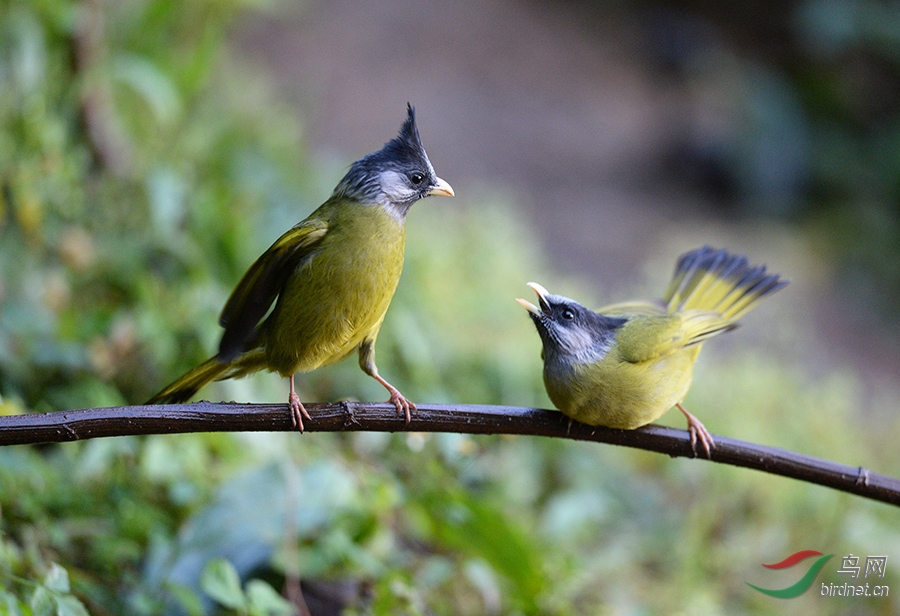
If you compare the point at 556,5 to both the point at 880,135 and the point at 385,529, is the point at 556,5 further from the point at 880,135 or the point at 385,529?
the point at 385,529

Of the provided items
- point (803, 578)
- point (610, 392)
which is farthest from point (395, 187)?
point (803, 578)

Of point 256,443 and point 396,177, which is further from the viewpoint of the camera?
point 256,443

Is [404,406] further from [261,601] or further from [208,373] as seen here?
[261,601]

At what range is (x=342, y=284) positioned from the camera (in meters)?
1.97

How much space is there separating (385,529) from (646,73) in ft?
31.7

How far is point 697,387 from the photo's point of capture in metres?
5.03

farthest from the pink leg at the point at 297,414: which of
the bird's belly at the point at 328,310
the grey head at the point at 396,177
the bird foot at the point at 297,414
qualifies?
the grey head at the point at 396,177

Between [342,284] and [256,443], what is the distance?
1.51 meters

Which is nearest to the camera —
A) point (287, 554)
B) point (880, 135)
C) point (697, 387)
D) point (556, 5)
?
point (287, 554)

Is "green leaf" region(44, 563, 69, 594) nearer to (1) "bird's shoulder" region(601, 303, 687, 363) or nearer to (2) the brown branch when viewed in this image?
(2) the brown branch

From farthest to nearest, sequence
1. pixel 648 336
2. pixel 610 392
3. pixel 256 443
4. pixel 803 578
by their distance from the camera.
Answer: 1. pixel 256 443
2. pixel 803 578
3. pixel 648 336
4. pixel 610 392

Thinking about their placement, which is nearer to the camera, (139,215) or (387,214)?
(387,214)

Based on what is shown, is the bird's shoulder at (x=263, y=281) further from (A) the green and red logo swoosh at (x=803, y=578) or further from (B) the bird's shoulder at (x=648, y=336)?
(A) the green and red logo swoosh at (x=803, y=578)

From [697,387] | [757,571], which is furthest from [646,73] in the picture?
[757,571]
